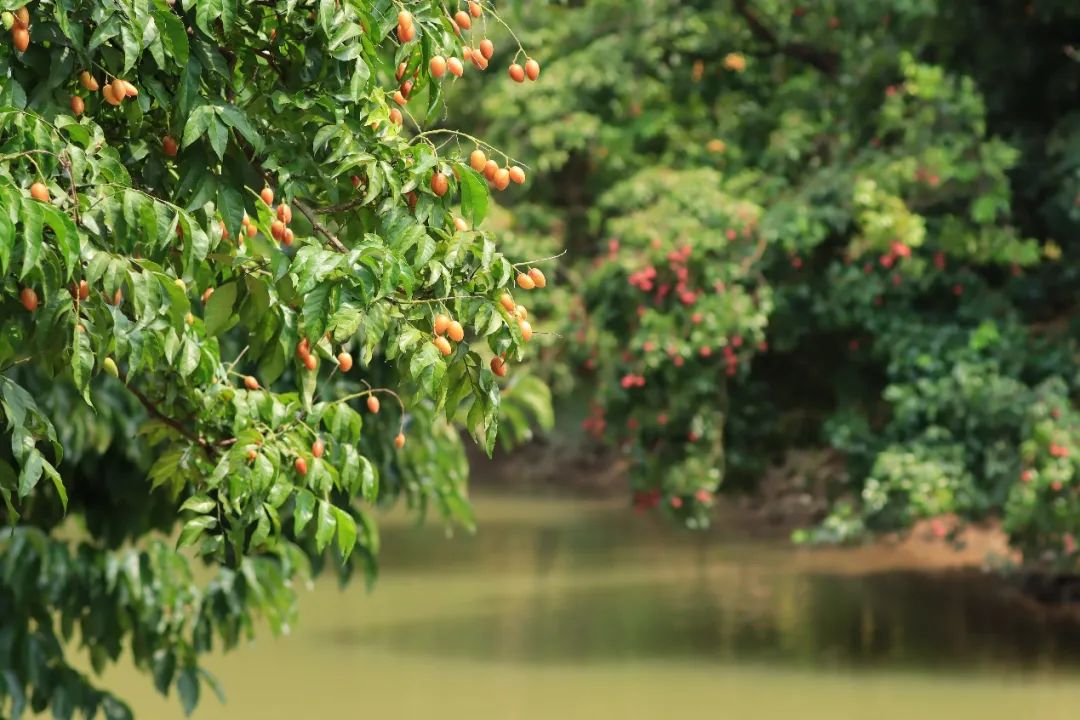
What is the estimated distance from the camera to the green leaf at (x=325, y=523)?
13.5 ft

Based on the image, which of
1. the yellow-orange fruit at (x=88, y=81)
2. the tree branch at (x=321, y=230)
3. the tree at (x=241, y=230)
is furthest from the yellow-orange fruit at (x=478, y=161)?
the yellow-orange fruit at (x=88, y=81)

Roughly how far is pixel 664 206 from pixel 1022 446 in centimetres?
300

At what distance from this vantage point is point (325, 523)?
4.19 meters

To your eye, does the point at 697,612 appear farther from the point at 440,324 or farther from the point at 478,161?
the point at 440,324

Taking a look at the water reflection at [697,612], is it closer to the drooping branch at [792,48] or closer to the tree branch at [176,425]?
the drooping branch at [792,48]

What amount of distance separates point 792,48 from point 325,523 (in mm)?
11607

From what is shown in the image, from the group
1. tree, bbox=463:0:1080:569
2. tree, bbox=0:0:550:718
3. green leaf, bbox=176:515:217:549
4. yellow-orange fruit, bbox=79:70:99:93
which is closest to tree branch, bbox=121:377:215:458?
tree, bbox=0:0:550:718

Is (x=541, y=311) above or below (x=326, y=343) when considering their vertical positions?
above

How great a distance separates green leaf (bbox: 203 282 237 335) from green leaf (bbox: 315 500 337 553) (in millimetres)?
448

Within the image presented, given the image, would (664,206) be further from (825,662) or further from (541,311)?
(541,311)

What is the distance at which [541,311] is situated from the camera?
18.1m

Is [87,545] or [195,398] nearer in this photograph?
[195,398]

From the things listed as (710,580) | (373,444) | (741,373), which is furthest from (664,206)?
(373,444)

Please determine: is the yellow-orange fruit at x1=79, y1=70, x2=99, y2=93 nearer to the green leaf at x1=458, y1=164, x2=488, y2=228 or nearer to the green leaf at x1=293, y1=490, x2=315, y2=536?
the green leaf at x1=458, y1=164, x2=488, y2=228
